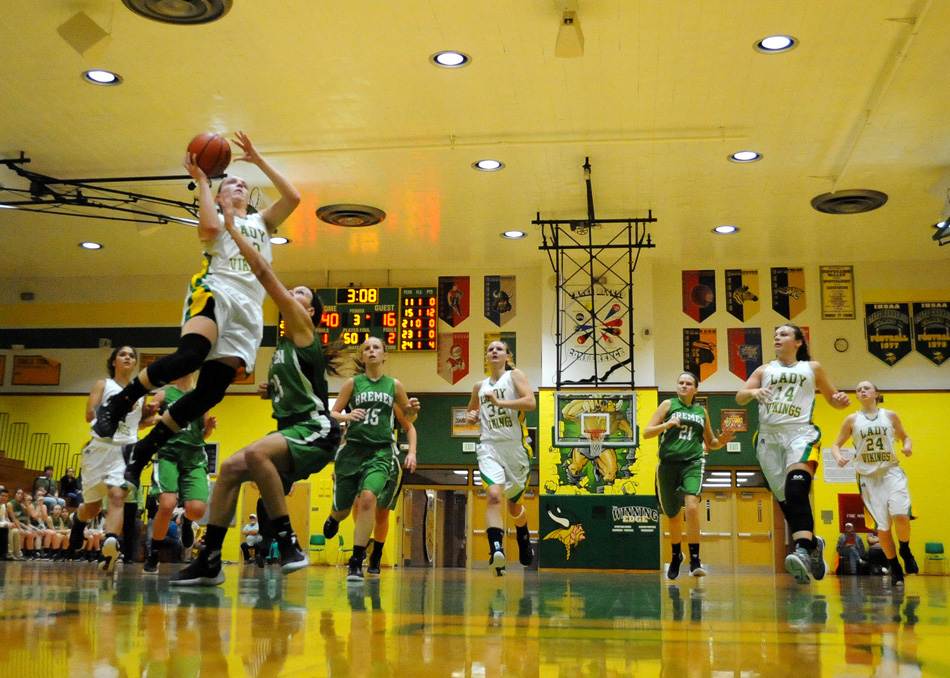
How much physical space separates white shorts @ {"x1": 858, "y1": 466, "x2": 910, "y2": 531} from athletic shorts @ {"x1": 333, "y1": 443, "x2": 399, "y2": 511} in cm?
568

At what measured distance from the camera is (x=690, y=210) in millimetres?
15016

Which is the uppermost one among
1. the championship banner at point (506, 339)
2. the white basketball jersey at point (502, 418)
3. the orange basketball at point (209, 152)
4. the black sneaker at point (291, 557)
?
the championship banner at point (506, 339)

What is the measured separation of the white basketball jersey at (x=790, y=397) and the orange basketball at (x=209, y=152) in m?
4.23

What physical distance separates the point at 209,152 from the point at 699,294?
47.0ft

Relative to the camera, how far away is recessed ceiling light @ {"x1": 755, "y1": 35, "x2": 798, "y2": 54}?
372 inches

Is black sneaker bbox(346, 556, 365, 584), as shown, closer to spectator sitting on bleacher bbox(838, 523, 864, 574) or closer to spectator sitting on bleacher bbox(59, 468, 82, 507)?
spectator sitting on bleacher bbox(838, 523, 864, 574)

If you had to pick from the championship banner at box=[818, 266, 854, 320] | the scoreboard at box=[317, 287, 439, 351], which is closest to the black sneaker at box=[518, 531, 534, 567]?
the scoreboard at box=[317, 287, 439, 351]

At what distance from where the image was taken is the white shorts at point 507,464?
334 inches

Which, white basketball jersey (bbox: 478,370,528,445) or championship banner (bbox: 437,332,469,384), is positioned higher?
championship banner (bbox: 437,332,469,384)

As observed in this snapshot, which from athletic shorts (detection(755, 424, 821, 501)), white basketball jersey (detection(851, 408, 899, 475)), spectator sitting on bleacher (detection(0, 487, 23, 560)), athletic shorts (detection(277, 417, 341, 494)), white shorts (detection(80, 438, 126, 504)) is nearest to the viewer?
athletic shorts (detection(277, 417, 341, 494))

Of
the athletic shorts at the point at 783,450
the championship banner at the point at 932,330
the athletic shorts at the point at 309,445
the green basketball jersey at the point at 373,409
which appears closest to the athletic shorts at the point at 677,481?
the athletic shorts at the point at 783,450

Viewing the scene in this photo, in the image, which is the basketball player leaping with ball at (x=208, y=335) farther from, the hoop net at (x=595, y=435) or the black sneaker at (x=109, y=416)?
the hoop net at (x=595, y=435)

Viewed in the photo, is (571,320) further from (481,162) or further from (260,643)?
(260,643)

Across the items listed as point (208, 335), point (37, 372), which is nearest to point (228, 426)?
point (37, 372)
